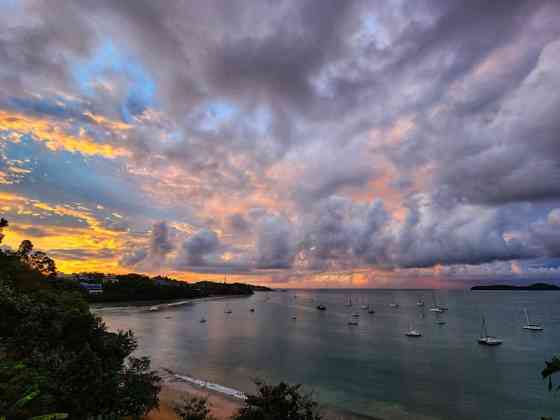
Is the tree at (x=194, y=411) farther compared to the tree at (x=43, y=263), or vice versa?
the tree at (x=43, y=263)

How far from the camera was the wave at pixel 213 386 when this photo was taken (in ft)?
137

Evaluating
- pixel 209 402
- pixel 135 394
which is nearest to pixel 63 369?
pixel 135 394

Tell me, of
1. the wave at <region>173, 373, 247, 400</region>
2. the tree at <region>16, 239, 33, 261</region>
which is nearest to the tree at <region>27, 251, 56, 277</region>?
the tree at <region>16, 239, 33, 261</region>

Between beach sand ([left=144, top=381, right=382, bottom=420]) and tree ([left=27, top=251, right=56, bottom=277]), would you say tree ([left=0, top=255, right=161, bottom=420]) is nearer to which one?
beach sand ([left=144, top=381, right=382, bottom=420])

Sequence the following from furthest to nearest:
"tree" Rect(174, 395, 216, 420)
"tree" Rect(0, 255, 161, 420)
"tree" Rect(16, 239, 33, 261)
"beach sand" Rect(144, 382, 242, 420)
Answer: "tree" Rect(16, 239, 33, 261) < "beach sand" Rect(144, 382, 242, 420) < "tree" Rect(174, 395, 216, 420) < "tree" Rect(0, 255, 161, 420)

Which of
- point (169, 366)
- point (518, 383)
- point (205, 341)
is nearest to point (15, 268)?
point (169, 366)

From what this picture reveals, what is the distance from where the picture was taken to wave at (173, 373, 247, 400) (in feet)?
137

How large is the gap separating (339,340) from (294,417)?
7145 centimetres

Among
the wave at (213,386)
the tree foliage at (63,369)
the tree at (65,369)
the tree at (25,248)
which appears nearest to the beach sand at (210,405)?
the wave at (213,386)

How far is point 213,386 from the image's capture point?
45281 millimetres

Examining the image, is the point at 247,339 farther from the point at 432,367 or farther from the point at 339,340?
the point at 432,367

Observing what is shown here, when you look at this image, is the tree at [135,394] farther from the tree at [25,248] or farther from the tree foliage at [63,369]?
the tree at [25,248]

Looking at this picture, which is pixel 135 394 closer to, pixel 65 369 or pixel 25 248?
pixel 65 369

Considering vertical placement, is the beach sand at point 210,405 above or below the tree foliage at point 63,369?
below
